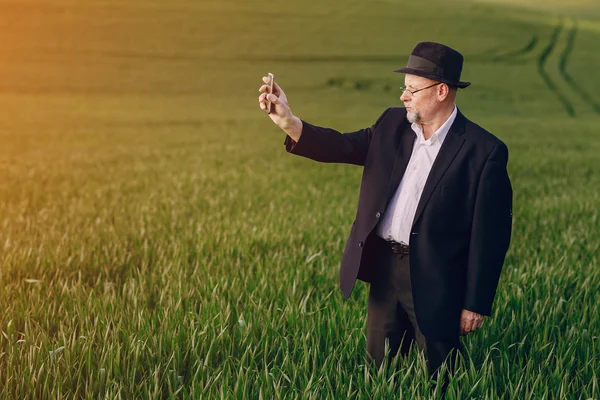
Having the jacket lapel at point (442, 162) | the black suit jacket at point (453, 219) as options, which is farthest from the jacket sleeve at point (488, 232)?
the jacket lapel at point (442, 162)

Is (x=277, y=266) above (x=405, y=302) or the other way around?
the other way around

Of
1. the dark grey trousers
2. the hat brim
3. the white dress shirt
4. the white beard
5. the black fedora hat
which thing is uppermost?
the black fedora hat

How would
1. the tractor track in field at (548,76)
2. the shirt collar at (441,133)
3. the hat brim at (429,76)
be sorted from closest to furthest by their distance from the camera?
the hat brim at (429,76)
the shirt collar at (441,133)
the tractor track in field at (548,76)

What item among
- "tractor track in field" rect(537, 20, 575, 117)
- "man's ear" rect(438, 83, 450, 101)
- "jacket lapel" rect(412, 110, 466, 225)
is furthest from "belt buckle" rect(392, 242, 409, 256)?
"tractor track in field" rect(537, 20, 575, 117)

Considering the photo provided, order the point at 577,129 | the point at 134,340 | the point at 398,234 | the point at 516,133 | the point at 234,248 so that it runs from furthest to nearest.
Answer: the point at 577,129 < the point at 516,133 < the point at 234,248 < the point at 134,340 < the point at 398,234

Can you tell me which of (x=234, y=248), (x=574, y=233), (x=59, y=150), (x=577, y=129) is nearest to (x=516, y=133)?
(x=577, y=129)

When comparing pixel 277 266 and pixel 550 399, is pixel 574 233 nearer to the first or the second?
pixel 277 266

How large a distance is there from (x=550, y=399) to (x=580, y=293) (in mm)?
1890

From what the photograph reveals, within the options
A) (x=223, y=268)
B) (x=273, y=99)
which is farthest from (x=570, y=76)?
(x=273, y=99)

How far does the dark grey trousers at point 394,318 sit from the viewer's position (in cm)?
369

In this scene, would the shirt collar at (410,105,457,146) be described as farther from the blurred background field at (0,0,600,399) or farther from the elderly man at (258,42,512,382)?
the blurred background field at (0,0,600,399)

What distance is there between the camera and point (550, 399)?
12.3 ft

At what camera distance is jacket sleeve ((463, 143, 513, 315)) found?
344 centimetres

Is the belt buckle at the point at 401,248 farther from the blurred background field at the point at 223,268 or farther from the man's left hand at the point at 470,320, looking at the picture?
the blurred background field at the point at 223,268
